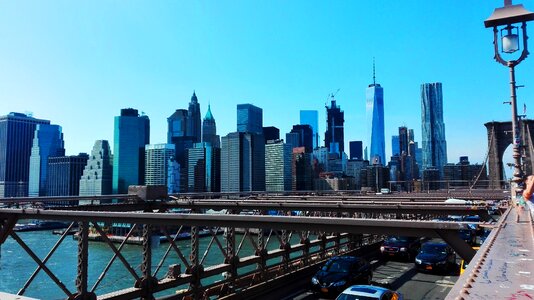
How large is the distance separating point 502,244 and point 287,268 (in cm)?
1650

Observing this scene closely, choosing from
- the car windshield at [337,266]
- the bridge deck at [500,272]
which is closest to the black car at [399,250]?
the car windshield at [337,266]

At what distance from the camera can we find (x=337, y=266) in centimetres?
1933

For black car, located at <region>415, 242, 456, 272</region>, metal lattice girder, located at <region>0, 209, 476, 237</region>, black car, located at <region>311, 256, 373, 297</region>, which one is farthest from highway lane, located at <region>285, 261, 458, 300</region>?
metal lattice girder, located at <region>0, 209, 476, 237</region>

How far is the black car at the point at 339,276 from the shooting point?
1744cm

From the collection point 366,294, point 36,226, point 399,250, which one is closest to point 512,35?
point 366,294

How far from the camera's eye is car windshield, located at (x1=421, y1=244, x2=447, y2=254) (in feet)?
77.3

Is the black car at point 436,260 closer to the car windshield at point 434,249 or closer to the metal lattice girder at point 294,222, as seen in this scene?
the car windshield at point 434,249

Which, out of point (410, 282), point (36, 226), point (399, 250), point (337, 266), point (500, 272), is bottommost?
point (36, 226)

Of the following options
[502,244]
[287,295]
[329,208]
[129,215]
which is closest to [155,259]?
[287,295]

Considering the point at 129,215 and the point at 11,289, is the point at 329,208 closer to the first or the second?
the point at 129,215

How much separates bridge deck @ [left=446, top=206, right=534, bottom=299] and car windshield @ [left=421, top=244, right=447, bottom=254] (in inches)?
785

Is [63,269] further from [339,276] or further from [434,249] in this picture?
[434,249]

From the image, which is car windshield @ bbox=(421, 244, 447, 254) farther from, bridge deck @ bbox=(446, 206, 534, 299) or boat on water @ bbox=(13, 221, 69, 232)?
boat on water @ bbox=(13, 221, 69, 232)

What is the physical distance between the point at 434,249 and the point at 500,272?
2254 centimetres
